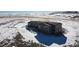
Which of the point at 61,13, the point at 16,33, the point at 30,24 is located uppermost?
the point at 61,13

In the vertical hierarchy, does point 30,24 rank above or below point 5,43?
above

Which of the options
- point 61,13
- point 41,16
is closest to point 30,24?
point 41,16
